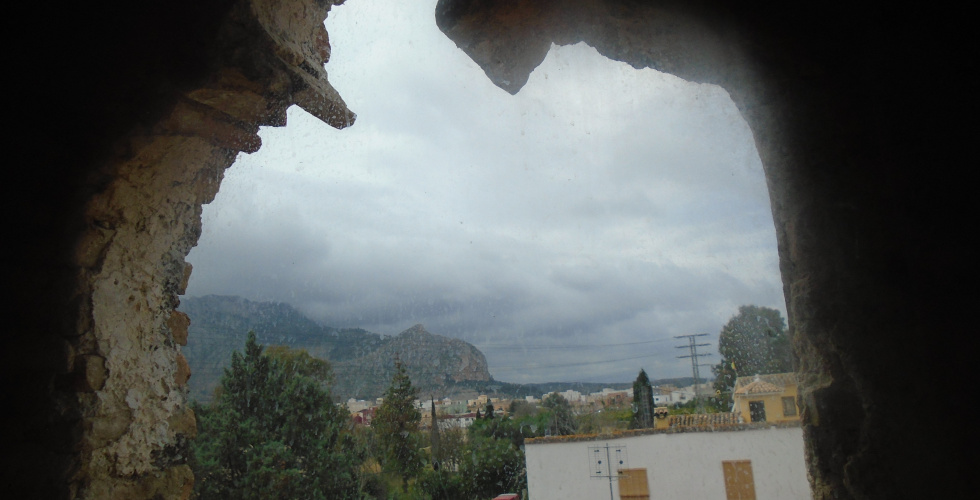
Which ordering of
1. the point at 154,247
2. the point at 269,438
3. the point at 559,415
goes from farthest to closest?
the point at 559,415
the point at 269,438
the point at 154,247

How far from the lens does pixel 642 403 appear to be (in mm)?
9516

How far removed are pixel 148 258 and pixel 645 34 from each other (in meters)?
1.82

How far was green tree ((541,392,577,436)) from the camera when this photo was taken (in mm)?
12638

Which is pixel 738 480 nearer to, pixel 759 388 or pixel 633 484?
pixel 633 484

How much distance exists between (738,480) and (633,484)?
1708mm

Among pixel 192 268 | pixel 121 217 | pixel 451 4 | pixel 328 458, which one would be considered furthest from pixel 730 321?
pixel 328 458

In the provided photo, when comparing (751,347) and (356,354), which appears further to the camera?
(356,354)

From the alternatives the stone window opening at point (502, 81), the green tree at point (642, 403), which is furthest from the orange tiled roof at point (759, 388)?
the green tree at point (642, 403)

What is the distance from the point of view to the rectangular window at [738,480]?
25.4ft

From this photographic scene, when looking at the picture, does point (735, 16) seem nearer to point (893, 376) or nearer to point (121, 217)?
point (893, 376)

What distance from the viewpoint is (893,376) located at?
1184 mm

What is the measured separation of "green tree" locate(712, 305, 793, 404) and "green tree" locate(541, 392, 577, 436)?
273 inches

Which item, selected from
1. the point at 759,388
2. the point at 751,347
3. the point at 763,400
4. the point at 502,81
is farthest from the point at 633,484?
the point at 502,81

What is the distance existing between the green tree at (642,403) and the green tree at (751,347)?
129 inches
